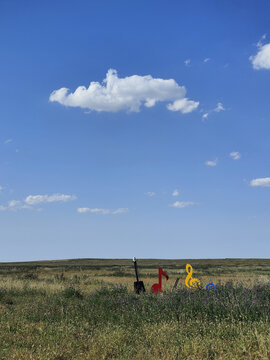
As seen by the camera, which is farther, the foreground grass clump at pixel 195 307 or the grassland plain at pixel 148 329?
the foreground grass clump at pixel 195 307

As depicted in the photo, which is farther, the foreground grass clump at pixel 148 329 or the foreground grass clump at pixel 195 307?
the foreground grass clump at pixel 195 307

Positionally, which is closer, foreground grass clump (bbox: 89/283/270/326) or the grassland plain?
the grassland plain

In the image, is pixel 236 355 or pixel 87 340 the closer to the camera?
pixel 236 355

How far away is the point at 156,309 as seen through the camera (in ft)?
30.6

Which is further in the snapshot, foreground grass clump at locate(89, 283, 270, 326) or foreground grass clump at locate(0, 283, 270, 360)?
foreground grass clump at locate(89, 283, 270, 326)

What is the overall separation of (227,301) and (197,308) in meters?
0.69

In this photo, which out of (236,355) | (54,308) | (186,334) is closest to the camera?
(236,355)

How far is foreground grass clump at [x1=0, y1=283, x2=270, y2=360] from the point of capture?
20.1 ft

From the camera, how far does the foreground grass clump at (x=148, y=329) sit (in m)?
6.12

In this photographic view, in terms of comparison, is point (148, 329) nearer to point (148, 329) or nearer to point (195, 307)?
point (148, 329)

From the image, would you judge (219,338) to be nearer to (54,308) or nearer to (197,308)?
Result: (197,308)

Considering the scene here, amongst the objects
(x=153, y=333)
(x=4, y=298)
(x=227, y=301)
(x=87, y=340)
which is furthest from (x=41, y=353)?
(x=4, y=298)

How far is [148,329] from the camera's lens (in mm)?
7609

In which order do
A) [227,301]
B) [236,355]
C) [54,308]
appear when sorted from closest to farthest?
[236,355]
[227,301]
[54,308]
